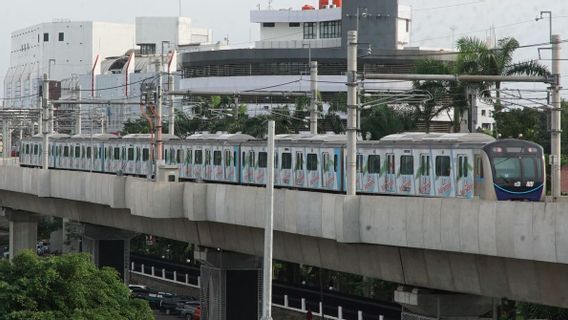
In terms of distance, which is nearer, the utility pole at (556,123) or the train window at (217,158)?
the utility pole at (556,123)

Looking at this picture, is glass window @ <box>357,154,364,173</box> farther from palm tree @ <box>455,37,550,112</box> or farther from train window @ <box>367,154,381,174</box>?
palm tree @ <box>455,37,550,112</box>

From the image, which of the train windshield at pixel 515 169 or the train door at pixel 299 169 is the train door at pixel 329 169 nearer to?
the train door at pixel 299 169

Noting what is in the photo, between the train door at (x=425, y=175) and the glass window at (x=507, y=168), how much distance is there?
3.79 m

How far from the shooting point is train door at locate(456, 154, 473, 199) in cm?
3869

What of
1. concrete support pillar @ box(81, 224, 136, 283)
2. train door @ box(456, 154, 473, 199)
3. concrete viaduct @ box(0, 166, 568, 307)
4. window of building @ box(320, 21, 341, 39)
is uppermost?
window of building @ box(320, 21, 341, 39)

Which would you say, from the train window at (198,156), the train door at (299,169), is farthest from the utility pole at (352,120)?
the train window at (198,156)

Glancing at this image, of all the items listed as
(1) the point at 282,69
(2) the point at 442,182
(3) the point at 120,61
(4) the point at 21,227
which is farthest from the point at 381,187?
(3) the point at 120,61

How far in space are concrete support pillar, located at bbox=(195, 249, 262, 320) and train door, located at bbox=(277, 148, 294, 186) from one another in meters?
3.53

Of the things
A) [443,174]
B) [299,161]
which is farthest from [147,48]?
[443,174]

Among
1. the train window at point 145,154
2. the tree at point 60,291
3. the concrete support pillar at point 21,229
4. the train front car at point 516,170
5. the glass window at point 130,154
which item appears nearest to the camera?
the tree at point 60,291

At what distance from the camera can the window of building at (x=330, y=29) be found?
128125 mm

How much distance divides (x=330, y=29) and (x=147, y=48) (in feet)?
169

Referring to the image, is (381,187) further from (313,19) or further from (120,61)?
(120,61)

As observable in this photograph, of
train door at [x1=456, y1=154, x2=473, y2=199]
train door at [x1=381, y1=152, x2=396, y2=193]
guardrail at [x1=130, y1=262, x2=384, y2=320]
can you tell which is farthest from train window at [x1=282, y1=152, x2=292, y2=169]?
train door at [x1=456, y1=154, x2=473, y2=199]
